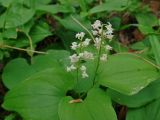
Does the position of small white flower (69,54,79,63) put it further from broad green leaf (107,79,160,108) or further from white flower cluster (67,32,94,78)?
broad green leaf (107,79,160,108)

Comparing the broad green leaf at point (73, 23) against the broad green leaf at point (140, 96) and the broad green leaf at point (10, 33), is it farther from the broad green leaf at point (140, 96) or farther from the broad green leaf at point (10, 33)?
the broad green leaf at point (140, 96)

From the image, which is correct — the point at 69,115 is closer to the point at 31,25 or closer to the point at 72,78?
the point at 72,78

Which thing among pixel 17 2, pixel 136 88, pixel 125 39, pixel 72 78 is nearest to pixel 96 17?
pixel 125 39

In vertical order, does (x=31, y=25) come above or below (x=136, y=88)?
above

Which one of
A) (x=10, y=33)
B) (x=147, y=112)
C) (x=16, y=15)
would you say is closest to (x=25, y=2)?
(x=16, y=15)

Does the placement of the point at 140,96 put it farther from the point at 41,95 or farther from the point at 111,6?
the point at 111,6
